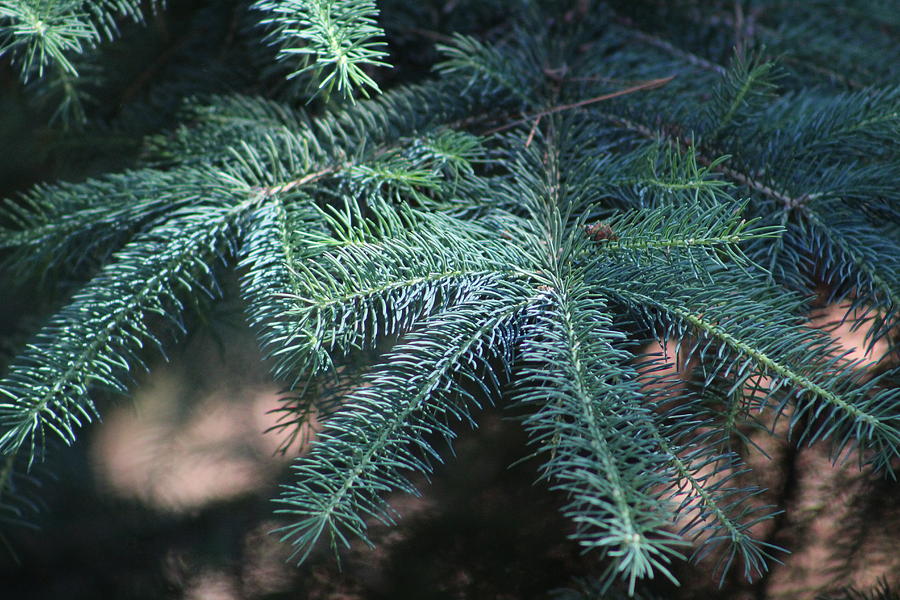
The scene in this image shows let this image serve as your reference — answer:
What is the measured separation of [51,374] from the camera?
52 cm

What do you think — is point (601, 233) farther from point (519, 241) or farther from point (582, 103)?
point (582, 103)

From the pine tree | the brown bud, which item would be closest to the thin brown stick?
the pine tree

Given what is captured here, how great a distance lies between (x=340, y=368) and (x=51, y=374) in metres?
0.25

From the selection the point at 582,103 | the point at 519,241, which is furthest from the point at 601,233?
the point at 582,103

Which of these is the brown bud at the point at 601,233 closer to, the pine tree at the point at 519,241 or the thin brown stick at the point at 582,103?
the pine tree at the point at 519,241

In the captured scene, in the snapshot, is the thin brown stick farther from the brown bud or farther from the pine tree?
the brown bud

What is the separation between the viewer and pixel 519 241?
20.9 inches

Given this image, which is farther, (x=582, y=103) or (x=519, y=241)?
(x=582, y=103)

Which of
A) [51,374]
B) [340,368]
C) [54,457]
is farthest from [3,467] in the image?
[340,368]

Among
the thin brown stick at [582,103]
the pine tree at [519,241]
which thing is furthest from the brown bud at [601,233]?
the thin brown stick at [582,103]

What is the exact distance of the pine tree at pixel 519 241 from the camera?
440 mm

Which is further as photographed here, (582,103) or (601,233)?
(582,103)

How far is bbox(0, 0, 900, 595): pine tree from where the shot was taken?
44 centimetres

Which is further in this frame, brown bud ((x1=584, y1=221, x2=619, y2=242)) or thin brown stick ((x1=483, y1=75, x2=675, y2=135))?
thin brown stick ((x1=483, y1=75, x2=675, y2=135))
